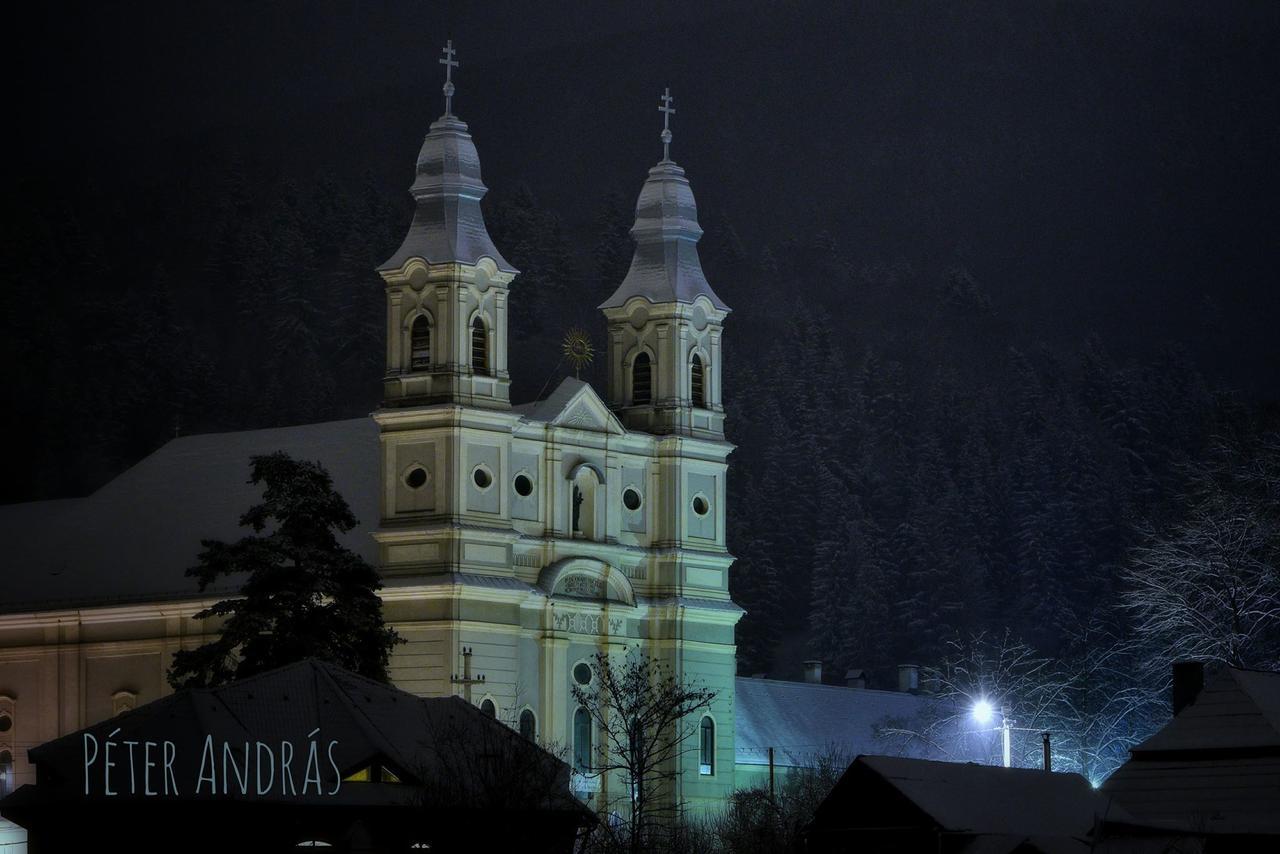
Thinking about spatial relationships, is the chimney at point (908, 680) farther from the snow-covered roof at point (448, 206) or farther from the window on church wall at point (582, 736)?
the snow-covered roof at point (448, 206)

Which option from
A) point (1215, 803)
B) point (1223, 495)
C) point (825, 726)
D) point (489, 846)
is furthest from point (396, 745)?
point (825, 726)

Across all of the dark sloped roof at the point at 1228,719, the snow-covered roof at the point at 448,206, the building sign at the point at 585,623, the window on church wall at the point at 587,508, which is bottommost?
the dark sloped roof at the point at 1228,719

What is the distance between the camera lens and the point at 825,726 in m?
103

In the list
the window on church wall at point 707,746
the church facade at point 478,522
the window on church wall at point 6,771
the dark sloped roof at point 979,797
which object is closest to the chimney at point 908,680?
the church facade at point 478,522

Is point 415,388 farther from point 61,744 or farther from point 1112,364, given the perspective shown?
point 1112,364

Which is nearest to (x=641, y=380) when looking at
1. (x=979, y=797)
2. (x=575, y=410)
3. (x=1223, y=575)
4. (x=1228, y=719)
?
(x=575, y=410)

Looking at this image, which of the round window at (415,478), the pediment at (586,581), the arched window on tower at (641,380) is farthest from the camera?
the arched window on tower at (641,380)

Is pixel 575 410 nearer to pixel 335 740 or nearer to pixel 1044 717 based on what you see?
pixel 1044 717

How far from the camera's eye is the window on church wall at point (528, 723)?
84.9 meters

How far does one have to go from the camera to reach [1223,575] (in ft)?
275

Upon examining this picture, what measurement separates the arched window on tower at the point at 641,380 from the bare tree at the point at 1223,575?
16219mm

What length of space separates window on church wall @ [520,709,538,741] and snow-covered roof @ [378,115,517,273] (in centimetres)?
1281

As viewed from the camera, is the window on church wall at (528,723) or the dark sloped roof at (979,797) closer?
the dark sloped roof at (979,797)

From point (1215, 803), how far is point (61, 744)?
903 inches
